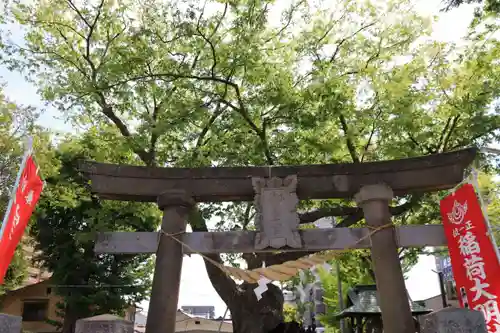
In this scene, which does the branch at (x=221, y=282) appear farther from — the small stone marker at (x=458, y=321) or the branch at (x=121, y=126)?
the small stone marker at (x=458, y=321)

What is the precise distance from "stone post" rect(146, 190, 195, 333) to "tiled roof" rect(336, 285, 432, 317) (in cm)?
960

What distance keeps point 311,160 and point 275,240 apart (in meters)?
4.61

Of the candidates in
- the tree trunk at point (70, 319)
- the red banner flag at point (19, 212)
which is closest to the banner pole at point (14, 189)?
the red banner flag at point (19, 212)

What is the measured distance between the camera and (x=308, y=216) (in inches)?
413

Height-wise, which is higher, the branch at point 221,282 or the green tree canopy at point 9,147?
the green tree canopy at point 9,147

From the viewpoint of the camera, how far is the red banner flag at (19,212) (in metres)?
6.03

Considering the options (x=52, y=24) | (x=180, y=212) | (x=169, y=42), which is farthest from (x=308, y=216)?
(x=52, y=24)

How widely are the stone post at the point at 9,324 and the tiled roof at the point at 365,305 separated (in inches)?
462

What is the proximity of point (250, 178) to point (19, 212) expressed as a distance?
3.96 metres

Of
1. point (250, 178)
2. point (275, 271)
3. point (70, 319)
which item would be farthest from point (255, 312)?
point (70, 319)

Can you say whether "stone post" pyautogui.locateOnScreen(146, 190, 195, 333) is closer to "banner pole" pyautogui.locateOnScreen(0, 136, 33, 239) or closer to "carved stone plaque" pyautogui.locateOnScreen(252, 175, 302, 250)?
"carved stone plaque" pyautogui.locateOnScreen(252, 175, 302, 250)

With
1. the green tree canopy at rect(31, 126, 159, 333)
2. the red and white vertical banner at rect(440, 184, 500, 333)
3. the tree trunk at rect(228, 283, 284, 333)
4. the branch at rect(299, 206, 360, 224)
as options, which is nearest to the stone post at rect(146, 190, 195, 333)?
the tree trunk at rect(228, 283, 284, 333)

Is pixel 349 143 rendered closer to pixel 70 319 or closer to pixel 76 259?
pixel 76 259

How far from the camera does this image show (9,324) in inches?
228
